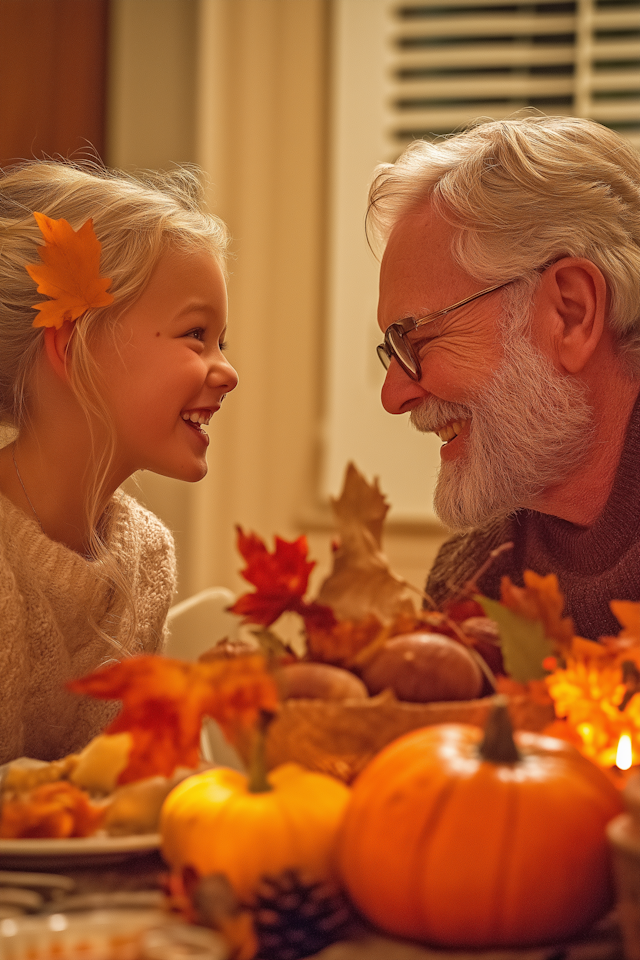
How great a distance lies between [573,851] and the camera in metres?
0.48

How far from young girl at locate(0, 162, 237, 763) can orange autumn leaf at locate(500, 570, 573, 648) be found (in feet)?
2.58

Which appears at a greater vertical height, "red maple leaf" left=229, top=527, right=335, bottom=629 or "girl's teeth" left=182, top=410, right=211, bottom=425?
"girl's teeth" left=182, top=410, right=211, bottom=425

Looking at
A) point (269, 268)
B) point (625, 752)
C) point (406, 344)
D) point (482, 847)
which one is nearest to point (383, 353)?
point (406, 344)

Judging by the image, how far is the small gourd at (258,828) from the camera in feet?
1.68

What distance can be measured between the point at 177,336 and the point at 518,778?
1.07 metres

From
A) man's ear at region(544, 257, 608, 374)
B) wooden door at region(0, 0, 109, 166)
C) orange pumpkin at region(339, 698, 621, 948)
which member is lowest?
orange pumpkin at region(339, 698, 621, 948)

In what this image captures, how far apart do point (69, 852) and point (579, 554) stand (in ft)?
3.26

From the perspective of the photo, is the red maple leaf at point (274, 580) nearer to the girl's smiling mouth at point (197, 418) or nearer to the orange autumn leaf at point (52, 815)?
the orange autumn leaf at point (52, 815)

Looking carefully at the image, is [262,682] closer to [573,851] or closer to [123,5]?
[573,851]

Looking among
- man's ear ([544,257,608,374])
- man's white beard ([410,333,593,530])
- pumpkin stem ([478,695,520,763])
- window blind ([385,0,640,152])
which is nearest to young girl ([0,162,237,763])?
man's white beard ([410,333,593,530])

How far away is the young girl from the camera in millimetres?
1328

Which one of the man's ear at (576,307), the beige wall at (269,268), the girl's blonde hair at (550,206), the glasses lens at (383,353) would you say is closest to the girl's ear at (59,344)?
the glasses lens at (383,353)

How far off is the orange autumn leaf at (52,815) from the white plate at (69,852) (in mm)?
20

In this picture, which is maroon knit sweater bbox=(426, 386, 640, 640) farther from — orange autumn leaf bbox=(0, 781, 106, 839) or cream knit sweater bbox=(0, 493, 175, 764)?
orange autumn leaf bbox=(0, 781, 106, 839)
